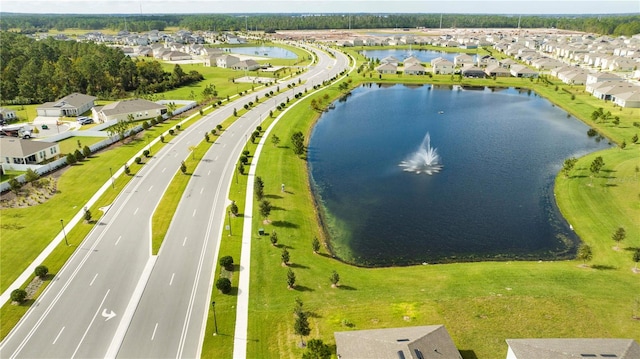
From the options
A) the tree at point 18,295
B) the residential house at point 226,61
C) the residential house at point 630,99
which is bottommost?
the tree at point 18,295

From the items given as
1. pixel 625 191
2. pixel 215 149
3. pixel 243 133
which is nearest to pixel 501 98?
pixel 625 191

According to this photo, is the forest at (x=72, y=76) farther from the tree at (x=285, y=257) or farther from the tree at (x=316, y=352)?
the tree at (x=316, y=352)

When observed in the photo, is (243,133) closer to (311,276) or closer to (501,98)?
(311,276)

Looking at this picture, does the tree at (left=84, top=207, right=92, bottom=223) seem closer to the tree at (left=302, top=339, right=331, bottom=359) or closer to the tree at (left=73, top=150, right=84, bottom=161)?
the tree at (left=73, top=150, right=84, bottom=161)

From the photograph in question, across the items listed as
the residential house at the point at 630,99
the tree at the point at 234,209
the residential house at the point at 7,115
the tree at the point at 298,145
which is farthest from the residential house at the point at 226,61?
the tree at the point at 234,209

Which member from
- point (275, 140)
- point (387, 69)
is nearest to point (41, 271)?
point (275, 140)
